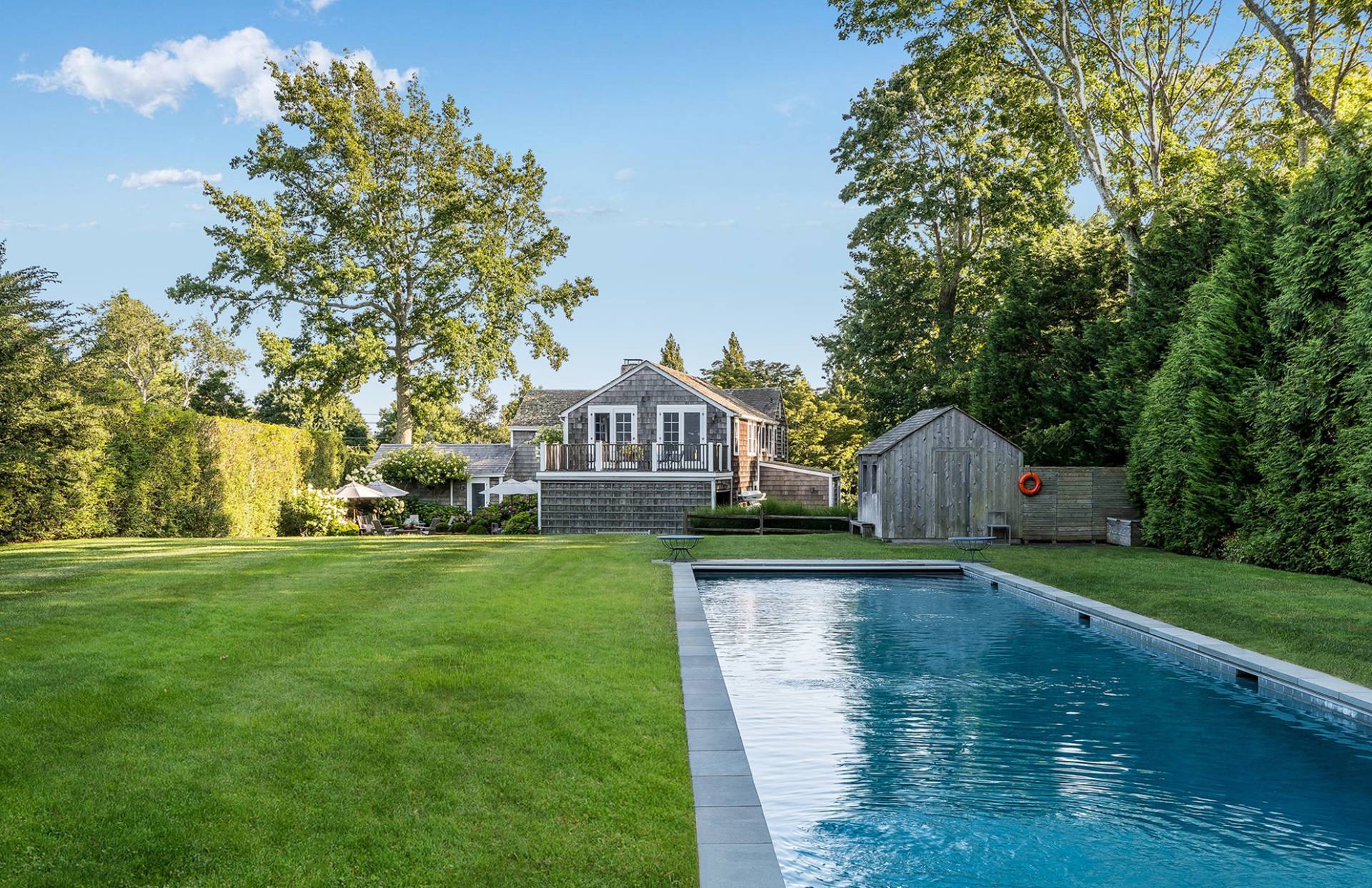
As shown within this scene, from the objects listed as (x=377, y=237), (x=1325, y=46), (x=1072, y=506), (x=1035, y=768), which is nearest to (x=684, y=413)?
(x=1072, y=506)

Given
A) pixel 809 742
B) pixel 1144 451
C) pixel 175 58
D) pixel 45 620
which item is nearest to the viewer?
Result: pixel 809 742

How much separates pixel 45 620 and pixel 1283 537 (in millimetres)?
17778

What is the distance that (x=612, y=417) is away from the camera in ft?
102

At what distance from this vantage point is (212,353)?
5562cm

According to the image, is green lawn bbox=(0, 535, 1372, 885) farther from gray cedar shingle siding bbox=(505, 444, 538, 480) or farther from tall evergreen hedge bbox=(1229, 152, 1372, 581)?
gray cedar shingle siding bbox=(505, 444, 538, 480)

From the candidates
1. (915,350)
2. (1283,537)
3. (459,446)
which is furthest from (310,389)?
(1283,537)

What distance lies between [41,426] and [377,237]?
66.6 ft

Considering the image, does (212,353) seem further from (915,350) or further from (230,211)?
(915,350)

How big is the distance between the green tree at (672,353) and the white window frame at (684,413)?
32.9 meters

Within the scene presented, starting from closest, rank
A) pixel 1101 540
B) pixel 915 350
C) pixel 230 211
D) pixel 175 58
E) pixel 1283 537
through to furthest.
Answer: pixel 1283 537
pixel 1101 540
pixel 175 58
pixel 915 350
pixel 230 211

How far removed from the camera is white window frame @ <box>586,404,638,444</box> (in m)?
30.9

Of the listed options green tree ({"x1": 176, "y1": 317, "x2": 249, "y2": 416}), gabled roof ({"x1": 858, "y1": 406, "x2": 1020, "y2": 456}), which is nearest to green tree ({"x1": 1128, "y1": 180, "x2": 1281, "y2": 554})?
gabled roof ({"x1": 858, "y1": 406, "x2": 1020, "y2": 456})

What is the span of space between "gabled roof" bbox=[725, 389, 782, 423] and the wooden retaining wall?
18.6 m

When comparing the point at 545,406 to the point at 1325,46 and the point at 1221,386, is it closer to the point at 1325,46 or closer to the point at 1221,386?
the point at 1221,386
